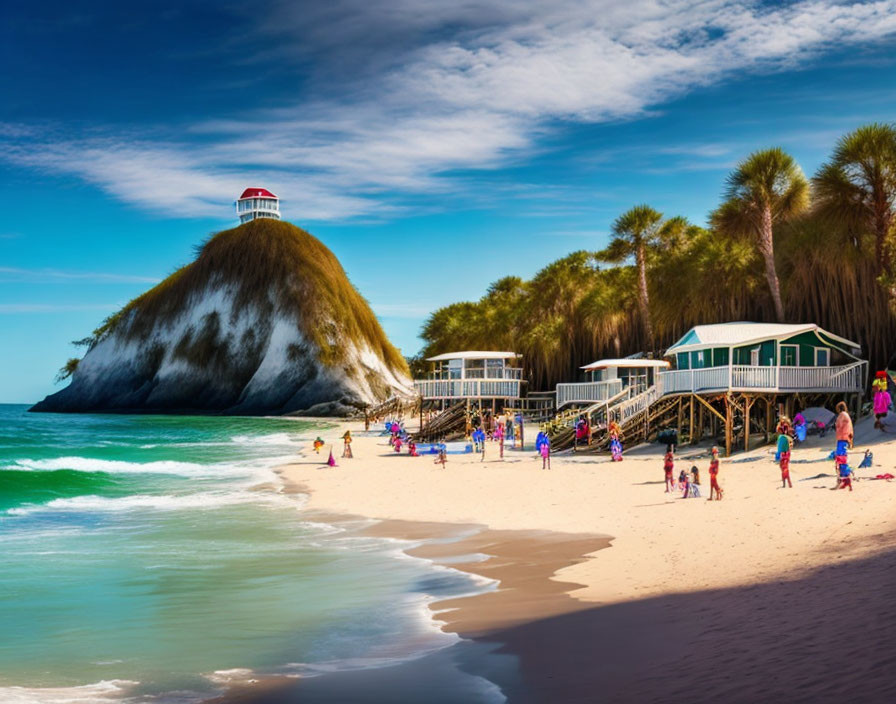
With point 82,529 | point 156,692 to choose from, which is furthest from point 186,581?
point 82,529

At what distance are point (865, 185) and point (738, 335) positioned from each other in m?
9.64

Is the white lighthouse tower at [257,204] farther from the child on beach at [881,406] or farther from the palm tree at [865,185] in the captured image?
the child on beach at [881,406]

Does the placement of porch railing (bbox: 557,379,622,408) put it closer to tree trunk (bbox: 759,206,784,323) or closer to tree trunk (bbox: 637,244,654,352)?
tree trunk (bbox: 759,206,784,323)

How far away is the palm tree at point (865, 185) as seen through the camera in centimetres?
3653

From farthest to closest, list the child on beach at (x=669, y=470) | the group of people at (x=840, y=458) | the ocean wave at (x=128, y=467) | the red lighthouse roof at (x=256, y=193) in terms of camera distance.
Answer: the red lighthouse roof at (x=256, y=193), the ocean wave at (x=128, y=467), the child on beach at (x=669, y=470), the group of people at (x=840, y=458)

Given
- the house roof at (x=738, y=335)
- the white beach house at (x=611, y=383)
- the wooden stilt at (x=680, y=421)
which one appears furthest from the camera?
the white beach house at (x=611, y=383)

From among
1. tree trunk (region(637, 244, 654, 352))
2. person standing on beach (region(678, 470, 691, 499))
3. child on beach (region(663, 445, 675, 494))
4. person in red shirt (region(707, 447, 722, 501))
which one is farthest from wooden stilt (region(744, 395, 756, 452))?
tree trunk (region(637, 244, 654, 352))

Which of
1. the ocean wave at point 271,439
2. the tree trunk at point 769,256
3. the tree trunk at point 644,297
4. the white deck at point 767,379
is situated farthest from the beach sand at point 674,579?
the ocean wave at point 271,439

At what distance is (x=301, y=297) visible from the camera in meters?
107

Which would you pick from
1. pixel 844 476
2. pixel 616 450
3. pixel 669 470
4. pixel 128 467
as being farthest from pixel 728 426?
pixel 128 467

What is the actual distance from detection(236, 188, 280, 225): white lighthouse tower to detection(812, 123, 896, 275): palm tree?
97.4 meters

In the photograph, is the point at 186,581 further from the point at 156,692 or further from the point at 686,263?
the point at 686,263

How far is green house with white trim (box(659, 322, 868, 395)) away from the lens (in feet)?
102

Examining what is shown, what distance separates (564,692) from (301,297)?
101m
